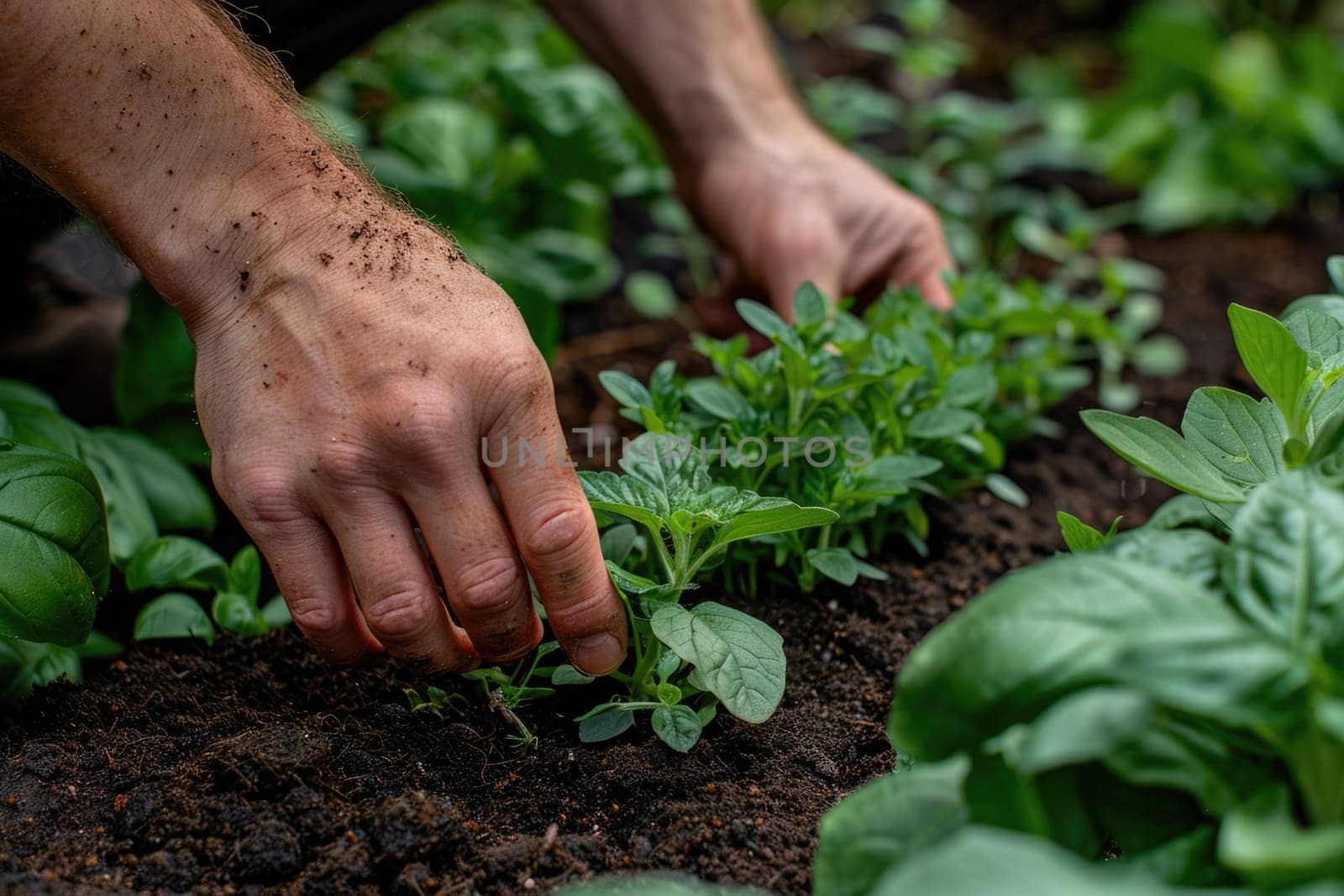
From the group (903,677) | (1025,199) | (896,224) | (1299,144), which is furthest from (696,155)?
(1299,144)

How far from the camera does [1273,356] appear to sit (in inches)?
38.9

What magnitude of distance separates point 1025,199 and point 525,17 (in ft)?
5.64

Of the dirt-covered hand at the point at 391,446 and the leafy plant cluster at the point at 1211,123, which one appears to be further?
the leafy plant cluster at the point at 1211,123

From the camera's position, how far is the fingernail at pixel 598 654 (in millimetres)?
1125

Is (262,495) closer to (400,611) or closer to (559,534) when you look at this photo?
(400,611)

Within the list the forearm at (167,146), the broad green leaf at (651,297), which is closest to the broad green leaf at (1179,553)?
the forearm at (167,146)

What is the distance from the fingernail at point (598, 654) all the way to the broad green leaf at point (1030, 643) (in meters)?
0.42

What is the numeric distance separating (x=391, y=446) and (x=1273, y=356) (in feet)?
2.75

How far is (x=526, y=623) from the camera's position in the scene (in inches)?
44.3

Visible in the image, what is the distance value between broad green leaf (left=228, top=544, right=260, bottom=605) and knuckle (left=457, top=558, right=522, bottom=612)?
0.49m

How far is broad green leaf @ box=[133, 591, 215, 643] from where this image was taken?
134 centimetres

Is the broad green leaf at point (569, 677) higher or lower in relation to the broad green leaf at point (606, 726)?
higher

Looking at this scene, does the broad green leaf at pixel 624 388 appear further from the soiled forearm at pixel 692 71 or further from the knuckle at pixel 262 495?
the soiled forearm at pixel 692 71

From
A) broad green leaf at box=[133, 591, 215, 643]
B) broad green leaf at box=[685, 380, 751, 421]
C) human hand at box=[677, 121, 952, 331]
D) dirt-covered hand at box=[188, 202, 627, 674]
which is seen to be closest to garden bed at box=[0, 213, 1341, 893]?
broad green leaf at box=[133, 591, 215, 643]
